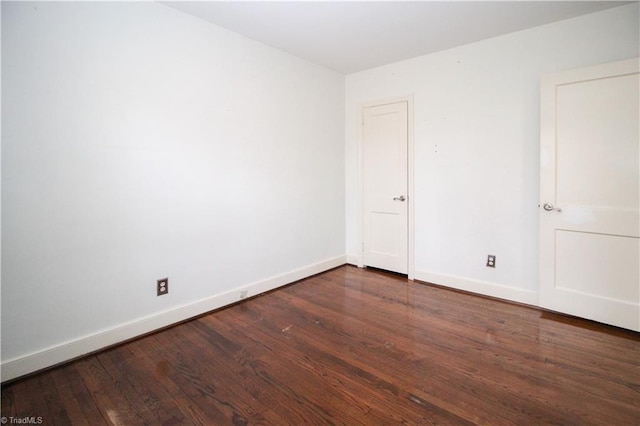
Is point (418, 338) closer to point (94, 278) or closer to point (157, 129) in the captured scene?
point (94, 278)

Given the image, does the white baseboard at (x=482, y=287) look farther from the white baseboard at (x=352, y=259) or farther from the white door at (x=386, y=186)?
the white baseboard at (x=352, y=259)

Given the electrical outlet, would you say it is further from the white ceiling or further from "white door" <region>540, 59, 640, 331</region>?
"white door" <region>540, 59, 640, 331</region>

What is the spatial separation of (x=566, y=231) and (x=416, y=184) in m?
1.46

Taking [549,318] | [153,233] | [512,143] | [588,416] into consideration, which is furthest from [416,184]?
[153,233]

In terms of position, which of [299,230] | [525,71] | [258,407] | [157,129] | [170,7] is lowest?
[258,407]

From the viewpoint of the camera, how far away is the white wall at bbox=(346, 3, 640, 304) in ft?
8.87

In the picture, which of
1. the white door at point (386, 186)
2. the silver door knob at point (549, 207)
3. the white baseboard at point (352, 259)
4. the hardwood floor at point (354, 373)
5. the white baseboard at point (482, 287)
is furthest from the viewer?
the white baseboard at point (352, 259)

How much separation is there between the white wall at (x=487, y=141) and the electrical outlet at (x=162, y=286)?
8.69 ft

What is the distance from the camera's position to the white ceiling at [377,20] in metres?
2.45

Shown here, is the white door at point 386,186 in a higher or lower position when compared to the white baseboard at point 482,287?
higher

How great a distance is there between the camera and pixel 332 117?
4.06 metres

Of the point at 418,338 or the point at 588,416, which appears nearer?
the point at 588,416

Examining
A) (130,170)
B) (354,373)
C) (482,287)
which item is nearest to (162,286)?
(130,170)

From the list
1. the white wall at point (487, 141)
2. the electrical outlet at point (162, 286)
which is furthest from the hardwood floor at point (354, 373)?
the white wall at point (487, 141)
